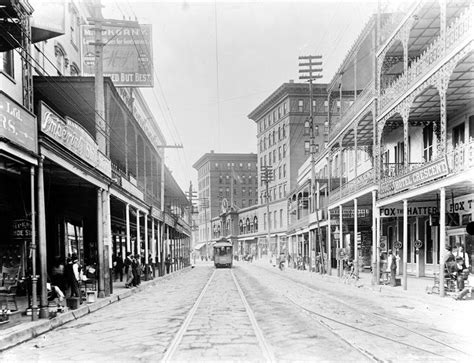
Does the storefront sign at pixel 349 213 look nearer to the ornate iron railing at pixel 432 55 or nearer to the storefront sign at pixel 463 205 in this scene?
the ornate iron railing at pixel 432 55

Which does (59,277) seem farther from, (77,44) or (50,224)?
(77,44)

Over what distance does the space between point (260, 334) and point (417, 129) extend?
19.6m

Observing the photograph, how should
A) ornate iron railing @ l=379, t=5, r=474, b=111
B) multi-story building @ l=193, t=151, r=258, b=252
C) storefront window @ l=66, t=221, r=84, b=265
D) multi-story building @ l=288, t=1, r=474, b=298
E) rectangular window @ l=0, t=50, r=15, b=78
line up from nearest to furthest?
ornate iron railing @ l=379, t=5, r=474, b=111 < multi-story building @ l=288, t=1, r=474, b=298 < rectangular window @ l=0, t=50, r=15, b=78 < storefront window @ l=66, t=221, r=84, b=265 < multi-story building @ l=193, t=151, r=258, b=252

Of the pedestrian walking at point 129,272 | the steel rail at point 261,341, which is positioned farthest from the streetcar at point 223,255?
the steel rail at point 261,341

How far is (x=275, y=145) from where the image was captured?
92250 mm

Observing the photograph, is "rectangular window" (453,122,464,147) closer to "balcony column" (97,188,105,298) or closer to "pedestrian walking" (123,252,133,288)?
"balcony column" (97,188,105,298)

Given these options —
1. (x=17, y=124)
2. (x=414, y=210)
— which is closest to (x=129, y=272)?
(x=414, y=210)

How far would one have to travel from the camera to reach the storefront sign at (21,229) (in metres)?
15.8

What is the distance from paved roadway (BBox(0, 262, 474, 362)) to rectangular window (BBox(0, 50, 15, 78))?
9.59 meters

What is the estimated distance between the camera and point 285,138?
8650 cm

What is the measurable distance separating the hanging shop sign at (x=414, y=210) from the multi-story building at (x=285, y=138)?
53.9m

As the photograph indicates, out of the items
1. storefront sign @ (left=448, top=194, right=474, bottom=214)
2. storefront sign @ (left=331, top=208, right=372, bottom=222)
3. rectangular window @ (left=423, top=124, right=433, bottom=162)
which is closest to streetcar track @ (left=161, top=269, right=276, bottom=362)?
storefront sign @ (left=448, top=194, right=474, bottom=214)

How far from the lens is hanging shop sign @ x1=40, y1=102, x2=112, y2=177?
13.2 metres

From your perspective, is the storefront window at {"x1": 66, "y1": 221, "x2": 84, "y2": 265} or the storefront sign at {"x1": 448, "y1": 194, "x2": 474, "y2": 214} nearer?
the storefront sign at {"x1": 448, "y1": 194, "x2": 474, "y2": 214}
